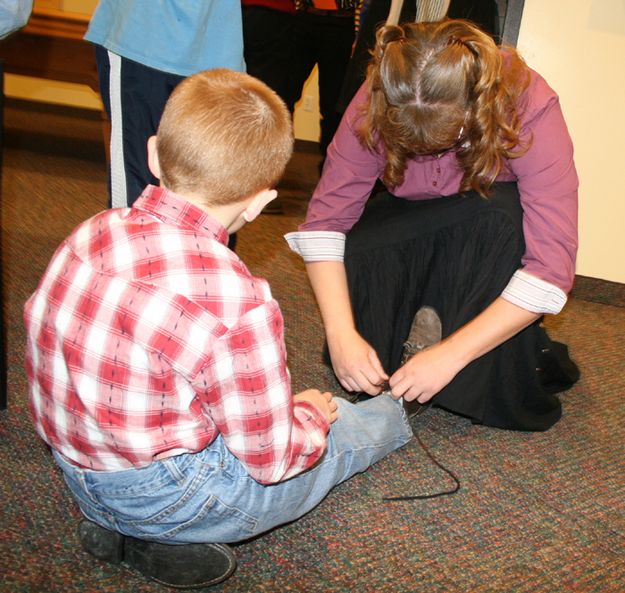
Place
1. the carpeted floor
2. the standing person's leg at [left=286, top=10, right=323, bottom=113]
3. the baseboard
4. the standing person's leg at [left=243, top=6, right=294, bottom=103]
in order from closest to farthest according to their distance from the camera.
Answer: the carpeted floor < the baseboard < the standing person's leg at [left=243, top=6, right=294, bottom=103] < the standing person's leg at [left=286, top=10, right=323, bottom=113]

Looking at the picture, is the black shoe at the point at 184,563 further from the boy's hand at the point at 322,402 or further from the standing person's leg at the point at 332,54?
the standing person's leg at the point at 332,54

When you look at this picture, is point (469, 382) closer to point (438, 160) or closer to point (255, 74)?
point (438, 160)

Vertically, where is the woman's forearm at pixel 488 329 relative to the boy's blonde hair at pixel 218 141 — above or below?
below

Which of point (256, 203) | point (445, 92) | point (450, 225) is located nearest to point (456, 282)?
point (450, 225)

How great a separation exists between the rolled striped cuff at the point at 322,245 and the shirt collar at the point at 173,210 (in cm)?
61

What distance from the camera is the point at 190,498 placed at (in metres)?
0.86

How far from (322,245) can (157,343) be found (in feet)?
2.29

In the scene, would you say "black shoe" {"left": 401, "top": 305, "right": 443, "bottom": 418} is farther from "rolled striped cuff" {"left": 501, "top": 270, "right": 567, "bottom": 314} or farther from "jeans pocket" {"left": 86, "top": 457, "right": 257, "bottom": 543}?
"jeans pocket" {"left": 86, "top": 457, "right": 257, "bottom": 543}

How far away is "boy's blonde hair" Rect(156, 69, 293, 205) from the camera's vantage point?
31.0 inches

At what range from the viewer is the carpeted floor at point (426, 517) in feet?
3.16

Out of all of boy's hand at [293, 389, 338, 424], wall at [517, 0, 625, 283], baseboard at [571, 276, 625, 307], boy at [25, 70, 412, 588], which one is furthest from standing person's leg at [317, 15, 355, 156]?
boy at [25, 70, 412, 588]

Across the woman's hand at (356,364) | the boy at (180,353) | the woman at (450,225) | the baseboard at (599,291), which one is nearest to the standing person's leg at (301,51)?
the baseboard at (599,291)

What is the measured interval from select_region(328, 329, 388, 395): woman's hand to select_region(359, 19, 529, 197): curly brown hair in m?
0.36

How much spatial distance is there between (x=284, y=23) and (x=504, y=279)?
1.72m
